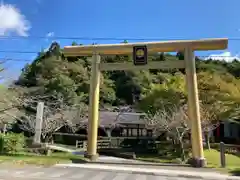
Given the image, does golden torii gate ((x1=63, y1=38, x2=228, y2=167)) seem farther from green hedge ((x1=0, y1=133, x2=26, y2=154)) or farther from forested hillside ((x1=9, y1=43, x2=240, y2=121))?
forested hillside ((x1=9, y1=43, x2=240, y2=121))

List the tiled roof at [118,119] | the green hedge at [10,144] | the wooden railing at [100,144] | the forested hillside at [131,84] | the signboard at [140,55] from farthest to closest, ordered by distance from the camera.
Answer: the tiled roof at [118,119]
the wooden railing at [100,144]
the forested hillside at [131,84]
the green hedge at [10,144]
the signboard at [140,55]

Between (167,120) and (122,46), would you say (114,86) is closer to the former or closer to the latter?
(167,120)

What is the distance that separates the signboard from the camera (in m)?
15.4

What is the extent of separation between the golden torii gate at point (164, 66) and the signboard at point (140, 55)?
134 millimetres

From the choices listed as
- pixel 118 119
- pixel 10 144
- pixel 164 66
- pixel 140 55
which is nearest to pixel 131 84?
pixel 118 119

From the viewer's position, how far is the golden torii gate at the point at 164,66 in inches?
551

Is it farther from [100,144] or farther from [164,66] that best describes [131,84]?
[164,66]

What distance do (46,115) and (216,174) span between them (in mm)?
21534

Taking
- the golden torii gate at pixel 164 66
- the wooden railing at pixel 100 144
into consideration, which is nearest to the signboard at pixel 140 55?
the golden torii gate at pixel 164 66

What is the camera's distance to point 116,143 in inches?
1189

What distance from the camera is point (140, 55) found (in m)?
15.5

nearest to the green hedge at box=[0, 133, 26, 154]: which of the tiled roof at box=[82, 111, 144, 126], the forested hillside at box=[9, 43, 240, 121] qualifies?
the forested hillside at box=[9, 43, 240, 121]

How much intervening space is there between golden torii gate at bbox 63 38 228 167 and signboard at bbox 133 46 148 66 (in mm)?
134

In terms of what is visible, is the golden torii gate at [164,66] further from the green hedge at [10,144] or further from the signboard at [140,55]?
the green hedge at [10,144]
